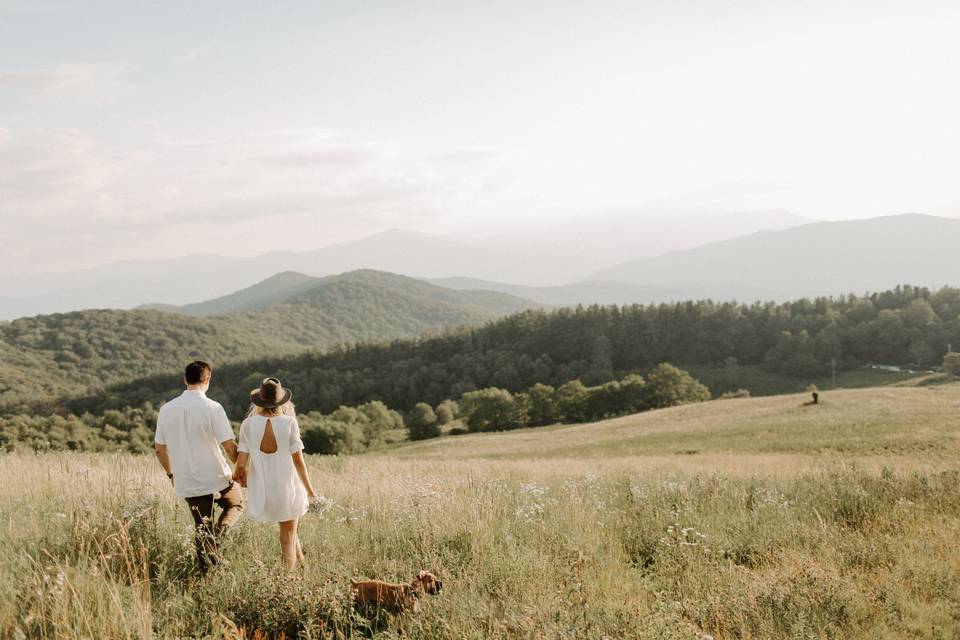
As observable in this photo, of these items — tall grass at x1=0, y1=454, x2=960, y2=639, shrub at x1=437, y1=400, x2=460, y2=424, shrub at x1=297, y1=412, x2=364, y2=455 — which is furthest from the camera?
shrub at x1=437, y1=400, x2=460, y2=424

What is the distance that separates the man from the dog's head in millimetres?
2365

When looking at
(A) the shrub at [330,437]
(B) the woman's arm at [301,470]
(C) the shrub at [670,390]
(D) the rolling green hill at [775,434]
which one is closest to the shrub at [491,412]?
(A) the shrub at [330,437]

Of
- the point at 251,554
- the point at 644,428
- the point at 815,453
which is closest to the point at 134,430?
the point at 644,428

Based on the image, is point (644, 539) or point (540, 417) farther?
point (540, 417)

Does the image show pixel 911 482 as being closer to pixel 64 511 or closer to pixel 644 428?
pixel 64 511

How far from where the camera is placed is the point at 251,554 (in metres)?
6.12

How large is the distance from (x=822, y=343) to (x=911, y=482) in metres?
114

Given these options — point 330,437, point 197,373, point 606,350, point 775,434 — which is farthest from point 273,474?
point 606,350

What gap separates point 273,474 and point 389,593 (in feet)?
6.73

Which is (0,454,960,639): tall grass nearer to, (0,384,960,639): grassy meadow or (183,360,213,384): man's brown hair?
(0,384,960,639): grassy meadow

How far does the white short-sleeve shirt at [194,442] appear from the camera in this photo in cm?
620

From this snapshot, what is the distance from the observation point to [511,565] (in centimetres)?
550

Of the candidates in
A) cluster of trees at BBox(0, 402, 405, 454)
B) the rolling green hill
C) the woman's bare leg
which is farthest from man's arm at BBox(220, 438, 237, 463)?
cluster of trees at BBox(0, 402, 405, 454)

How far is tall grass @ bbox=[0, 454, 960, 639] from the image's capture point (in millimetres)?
4469
